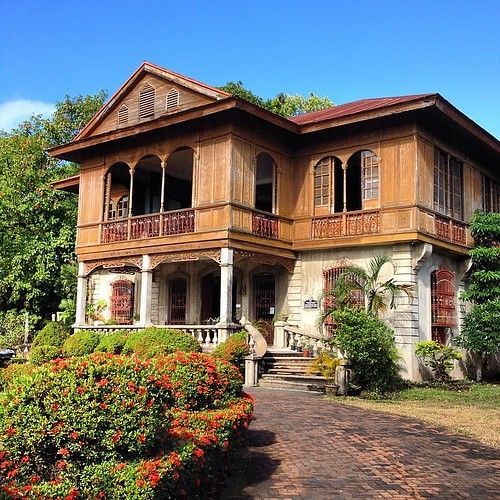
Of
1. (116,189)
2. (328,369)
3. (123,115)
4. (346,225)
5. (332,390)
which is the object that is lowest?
(332,390)

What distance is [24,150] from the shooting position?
95.5ft

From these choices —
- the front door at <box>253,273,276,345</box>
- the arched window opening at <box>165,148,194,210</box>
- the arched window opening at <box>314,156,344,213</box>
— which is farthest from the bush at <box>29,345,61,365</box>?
the arched window opening at <box>314,156,344,213</box>

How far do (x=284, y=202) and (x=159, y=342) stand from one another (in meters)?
5.62

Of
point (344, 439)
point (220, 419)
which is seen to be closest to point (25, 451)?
point (220, 419)

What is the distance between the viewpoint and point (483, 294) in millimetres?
18078

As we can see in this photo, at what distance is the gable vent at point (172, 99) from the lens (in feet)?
61.3

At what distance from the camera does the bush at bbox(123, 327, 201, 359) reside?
15180mm

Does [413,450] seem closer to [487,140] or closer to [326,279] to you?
[326,279]

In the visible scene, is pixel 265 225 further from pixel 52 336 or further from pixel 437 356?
pixel 52 336

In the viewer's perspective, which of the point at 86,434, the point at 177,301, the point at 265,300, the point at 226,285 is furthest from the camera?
the point at 177,301

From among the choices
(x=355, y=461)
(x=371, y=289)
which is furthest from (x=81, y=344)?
(x=355, y=461)

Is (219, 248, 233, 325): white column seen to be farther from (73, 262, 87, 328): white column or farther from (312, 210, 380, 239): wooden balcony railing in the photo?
(73, 262, 87, 328): white column

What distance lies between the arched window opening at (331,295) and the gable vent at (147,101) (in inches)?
283

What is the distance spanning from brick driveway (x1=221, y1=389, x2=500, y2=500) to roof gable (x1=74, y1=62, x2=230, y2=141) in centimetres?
997
